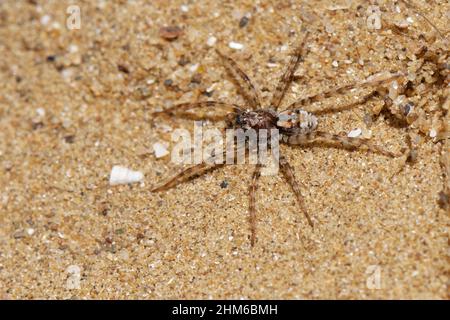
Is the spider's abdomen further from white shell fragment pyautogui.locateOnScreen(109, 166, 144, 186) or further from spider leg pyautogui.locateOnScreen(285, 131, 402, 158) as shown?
white shell fragment pyautogui.locateOnScreen(109, 166, 144, 186)

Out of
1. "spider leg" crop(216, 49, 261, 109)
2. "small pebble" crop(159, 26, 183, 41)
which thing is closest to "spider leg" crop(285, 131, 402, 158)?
"spider leg" crop(216, 49, 261, 109)

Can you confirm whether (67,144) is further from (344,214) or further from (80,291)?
(344,214)

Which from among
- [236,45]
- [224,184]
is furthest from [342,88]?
[224,184]

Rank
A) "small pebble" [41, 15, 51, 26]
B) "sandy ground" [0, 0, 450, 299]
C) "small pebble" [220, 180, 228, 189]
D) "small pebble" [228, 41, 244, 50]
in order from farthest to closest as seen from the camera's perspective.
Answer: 1. "small pebble" [41, 15, 51, 26]
2. "small pebble" [228, 41, 244, 50]
3. "small pebble" [220, 180, 228, 189]
4. "sandy ground" [0, 0, 450, 299]

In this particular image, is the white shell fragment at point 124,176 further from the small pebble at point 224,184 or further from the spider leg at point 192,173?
the small pebble at point 224,184

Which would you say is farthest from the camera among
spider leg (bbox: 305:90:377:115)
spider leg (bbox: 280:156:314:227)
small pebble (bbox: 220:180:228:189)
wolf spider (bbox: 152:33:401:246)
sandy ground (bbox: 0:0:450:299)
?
small pebble (bbox: 220:180:228:189)

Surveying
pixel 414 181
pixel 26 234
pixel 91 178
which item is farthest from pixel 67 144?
pixel 414 181

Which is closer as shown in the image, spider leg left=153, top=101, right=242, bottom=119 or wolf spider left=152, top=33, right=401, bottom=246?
wolf spider left=152, top=33, right=401, bottom=246

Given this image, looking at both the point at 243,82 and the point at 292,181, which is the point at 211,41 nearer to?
the point at 243,82
